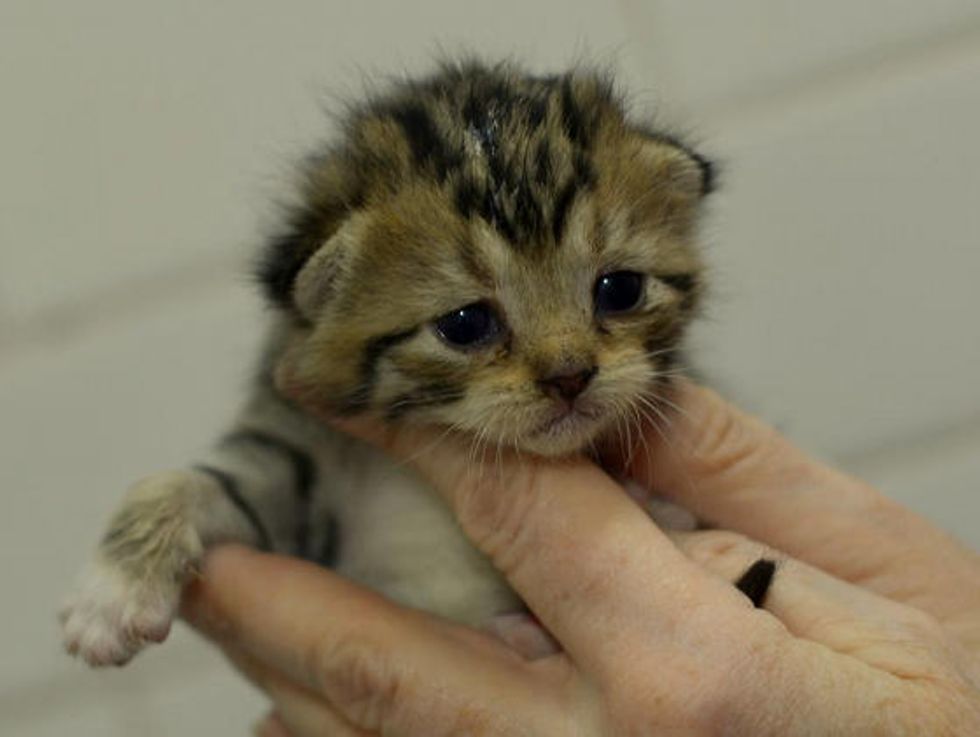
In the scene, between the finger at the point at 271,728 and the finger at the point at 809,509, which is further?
the finger at the point at 271,728

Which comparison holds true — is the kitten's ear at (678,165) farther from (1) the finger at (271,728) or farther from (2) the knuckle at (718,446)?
(1) the finger at (271,728)

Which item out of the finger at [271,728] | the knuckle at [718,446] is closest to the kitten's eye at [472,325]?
the knuckle at [718,446]

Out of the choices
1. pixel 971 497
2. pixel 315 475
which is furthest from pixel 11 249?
pixel 971 497

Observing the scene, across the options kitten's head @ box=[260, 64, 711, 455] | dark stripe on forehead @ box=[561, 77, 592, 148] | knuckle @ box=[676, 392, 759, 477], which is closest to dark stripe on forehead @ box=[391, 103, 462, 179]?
kitten's head @ box=[260, 64, 711, 455]

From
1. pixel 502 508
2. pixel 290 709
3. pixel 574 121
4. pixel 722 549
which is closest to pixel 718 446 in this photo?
pixel 722 549

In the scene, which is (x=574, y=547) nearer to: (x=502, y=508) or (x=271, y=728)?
(x=502, y=508)

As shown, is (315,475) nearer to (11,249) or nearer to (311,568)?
(311,568)
